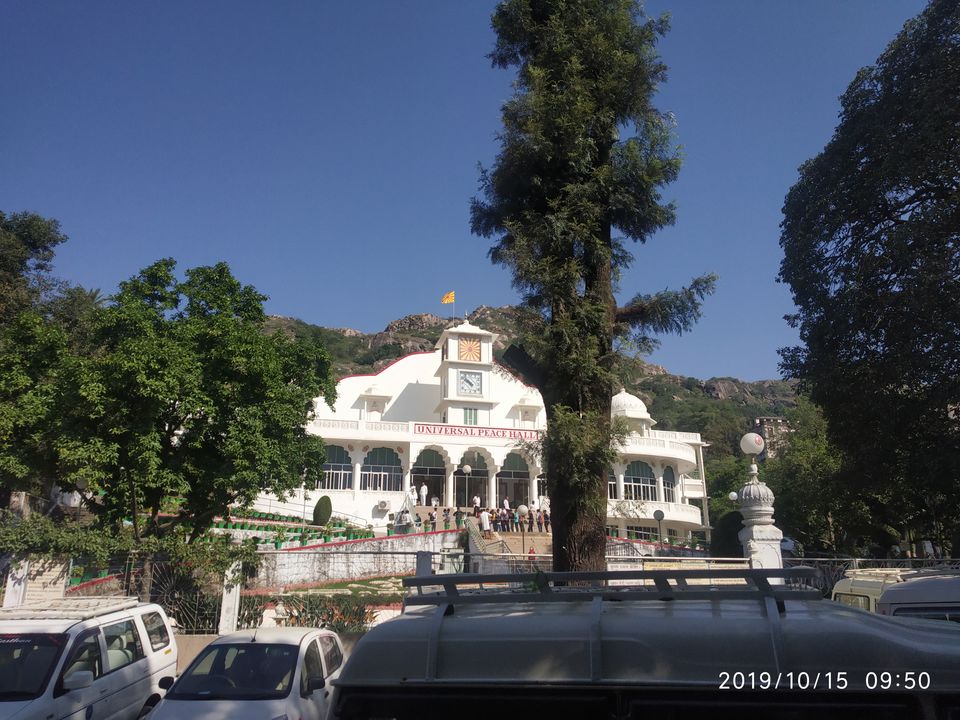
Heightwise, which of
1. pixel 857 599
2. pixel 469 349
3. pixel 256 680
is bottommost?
pixel 256 680

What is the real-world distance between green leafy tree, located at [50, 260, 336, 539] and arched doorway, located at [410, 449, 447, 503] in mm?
22773

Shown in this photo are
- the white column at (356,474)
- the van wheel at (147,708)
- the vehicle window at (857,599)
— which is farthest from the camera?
the white column at (356,474)

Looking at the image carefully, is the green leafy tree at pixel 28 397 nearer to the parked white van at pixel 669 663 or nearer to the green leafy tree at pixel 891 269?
the parked white van at pixel 669 663

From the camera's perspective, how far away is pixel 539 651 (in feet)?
8.61

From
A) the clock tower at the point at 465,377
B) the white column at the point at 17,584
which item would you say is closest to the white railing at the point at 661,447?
the clock tower at the point at 465,377

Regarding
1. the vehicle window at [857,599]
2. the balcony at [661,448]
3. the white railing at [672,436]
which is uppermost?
the white railing at [672,436]

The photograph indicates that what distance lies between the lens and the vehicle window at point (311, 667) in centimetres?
643

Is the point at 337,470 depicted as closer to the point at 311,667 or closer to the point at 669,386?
the point at 311,667

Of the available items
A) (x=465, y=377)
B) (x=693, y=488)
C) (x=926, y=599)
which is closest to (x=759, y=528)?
(x=926, y=599)

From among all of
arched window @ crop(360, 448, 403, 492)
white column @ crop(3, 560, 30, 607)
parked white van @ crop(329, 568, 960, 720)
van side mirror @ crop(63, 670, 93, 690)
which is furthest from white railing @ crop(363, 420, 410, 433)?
parked white van @ crop(329, 568, 960, 720)

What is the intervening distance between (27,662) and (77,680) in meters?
0.65

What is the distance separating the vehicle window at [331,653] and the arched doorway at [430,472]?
30905 mm

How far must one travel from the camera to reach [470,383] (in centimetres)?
4116

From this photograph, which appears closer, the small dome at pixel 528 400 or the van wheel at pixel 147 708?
the van wheel at pixel 147 708
